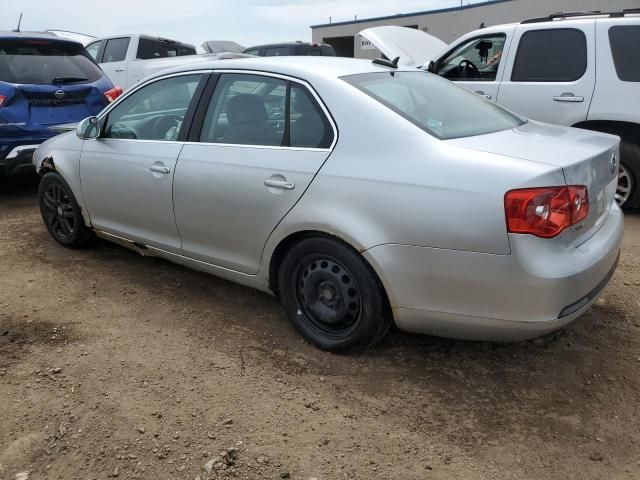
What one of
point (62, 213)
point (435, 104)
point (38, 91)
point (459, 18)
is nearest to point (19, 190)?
point (38, 91)

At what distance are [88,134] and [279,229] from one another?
2021 mm

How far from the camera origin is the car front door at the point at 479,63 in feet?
20.0

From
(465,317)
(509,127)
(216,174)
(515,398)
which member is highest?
(509,127)

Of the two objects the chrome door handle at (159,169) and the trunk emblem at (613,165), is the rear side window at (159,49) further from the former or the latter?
the trunk emblem at (613,165)

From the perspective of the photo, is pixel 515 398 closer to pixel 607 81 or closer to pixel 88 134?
pixel 88 134

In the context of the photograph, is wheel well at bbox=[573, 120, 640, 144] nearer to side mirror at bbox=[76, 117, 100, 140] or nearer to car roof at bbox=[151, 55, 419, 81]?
car roof at bbox=[151, 55, 419, 81]

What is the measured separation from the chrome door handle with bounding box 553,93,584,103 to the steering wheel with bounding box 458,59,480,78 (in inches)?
40.4

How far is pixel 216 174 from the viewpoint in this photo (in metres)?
3.36

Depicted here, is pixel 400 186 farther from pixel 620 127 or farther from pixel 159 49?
pixel 159 49

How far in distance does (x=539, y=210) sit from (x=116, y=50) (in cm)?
1077

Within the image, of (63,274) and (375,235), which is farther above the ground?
(375,235)

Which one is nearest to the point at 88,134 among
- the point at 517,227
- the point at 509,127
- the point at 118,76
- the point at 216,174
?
the point at 216,174

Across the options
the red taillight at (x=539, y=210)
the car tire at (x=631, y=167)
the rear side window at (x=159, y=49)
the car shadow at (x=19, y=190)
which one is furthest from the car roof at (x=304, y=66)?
the rear side window at (x=159, y=49)

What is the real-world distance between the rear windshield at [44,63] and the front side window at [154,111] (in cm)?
244
